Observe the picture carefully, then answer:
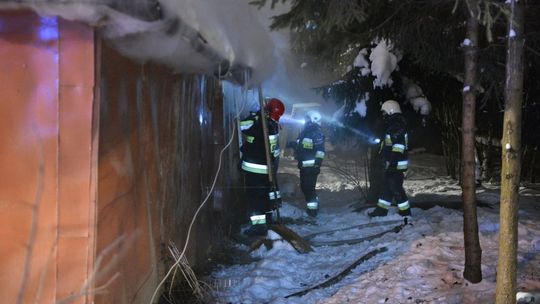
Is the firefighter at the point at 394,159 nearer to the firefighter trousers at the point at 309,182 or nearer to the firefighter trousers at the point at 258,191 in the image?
the firefighter trousers at the point at 309,182

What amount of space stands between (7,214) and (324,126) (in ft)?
29.1

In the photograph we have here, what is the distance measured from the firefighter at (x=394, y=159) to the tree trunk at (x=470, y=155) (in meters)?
3.20

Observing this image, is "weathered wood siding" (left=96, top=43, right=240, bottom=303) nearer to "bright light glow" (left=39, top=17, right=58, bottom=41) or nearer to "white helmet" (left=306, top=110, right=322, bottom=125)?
"bright light glow" (left=39, top=17, right=58, bottom=41)

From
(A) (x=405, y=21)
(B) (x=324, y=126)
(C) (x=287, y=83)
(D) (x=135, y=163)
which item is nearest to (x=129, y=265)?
(D) (x=135, y=163)

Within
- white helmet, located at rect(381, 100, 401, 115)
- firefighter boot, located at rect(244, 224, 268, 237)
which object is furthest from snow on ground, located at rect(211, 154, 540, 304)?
white helmet, located at rect(381, 100, 401, 115)

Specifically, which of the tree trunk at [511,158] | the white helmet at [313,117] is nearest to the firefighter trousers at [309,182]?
the white helmet at [313,117]

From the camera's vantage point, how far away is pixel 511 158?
3189 millimetres

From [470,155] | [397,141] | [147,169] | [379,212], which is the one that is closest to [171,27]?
[147,169]

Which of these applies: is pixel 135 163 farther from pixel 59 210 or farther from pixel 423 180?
pixel 423 180

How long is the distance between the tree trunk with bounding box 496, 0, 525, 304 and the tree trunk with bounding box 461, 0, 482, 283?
790 mm

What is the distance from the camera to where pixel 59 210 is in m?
2.88

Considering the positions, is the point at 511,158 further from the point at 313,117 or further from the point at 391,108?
the point at 313,117

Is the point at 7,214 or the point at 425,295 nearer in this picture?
the point at 7,214

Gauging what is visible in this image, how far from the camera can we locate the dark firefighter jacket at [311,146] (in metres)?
8.97
